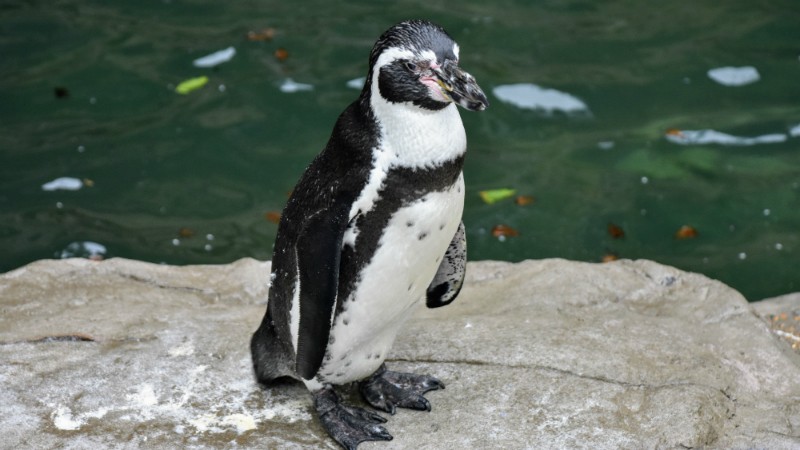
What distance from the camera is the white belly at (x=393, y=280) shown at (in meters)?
2.80

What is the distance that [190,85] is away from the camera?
6551 millimetres

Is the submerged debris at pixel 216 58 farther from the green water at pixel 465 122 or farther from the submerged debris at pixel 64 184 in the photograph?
the submerged debris at pixel 64 184

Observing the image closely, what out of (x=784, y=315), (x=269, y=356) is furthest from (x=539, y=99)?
(x=269, y=356)

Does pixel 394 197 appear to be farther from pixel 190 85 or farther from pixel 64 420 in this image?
pixel 190 85

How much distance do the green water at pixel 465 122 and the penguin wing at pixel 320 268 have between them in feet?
7.97

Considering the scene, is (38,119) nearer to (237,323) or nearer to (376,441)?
(237,323)

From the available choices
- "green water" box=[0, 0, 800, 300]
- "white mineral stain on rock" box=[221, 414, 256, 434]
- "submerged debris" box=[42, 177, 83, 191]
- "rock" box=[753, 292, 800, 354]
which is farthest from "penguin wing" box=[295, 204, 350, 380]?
"submerged debris" box=[42, 177, 83, 191]

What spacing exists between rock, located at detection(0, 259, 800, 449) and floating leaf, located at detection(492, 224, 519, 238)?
112cm

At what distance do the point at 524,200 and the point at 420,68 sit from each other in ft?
10.2

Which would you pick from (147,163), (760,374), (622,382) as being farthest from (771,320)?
(147,163)

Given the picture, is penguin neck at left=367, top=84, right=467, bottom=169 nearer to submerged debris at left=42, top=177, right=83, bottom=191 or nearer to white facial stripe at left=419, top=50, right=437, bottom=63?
white facial stripe at left=419, top=50, right=437, bottom=63

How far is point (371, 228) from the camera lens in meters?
2.81

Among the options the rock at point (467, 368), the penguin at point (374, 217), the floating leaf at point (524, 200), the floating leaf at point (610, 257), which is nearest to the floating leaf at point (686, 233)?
the floating leaf at point (610, 257)

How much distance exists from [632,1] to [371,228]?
5.29 meters
